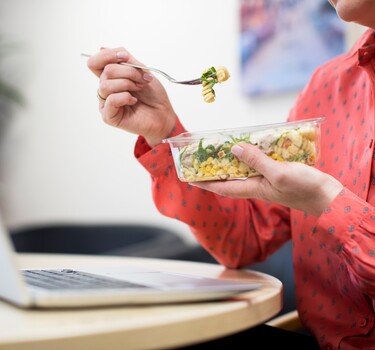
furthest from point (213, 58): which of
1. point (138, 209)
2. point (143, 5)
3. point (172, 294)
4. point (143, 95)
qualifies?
point (172, 294)

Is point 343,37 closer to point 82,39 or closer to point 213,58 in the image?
point 213,58

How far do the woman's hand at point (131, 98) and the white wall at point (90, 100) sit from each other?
1.22 m

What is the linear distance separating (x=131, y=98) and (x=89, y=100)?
7.37ft

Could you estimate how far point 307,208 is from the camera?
86cm

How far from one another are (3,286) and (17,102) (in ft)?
10.6

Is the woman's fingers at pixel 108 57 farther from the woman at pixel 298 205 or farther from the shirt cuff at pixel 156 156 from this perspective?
the shirt cuff at pixel 156 156

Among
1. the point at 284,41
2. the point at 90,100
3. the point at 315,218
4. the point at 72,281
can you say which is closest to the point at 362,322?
the point at 315,218

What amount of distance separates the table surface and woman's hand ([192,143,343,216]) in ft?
0.55

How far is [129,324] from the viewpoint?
56 centimetres

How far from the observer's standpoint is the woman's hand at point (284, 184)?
0.80m

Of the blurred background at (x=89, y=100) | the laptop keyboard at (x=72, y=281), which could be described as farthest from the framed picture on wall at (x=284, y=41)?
the laptop keyboard at (x=72, y=281)

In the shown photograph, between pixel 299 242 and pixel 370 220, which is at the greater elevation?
pixel 370 220

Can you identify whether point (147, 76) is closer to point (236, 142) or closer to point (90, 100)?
point (236, 142)

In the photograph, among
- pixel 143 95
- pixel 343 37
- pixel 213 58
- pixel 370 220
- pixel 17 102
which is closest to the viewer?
pixel 370 220
